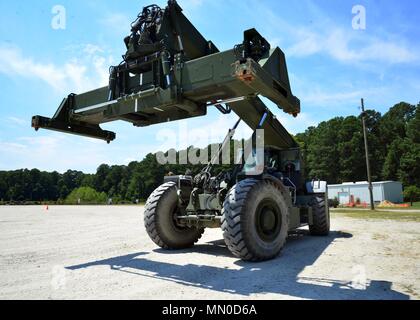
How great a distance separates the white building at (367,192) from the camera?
4022cm

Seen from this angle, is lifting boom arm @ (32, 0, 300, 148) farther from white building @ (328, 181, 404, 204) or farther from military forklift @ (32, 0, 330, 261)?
white building @ (328, 181, 404, 204)

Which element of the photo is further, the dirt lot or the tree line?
the tree line

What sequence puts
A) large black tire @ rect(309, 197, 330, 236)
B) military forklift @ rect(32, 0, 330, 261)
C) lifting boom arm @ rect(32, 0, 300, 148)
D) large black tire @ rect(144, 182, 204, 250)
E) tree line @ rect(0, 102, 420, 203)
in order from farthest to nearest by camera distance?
tree line @ rect(0, 102, 420, 203) < large black tire @ rect(309, 197, 330, 236) < large black tire @ rect(144, 182, 204, 250) < military forklift @ rect(32, 0, 330, 261) < lifting boom arm @ rect(32, 0, 300, 148)

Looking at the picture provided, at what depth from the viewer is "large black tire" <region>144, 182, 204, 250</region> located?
7988mm

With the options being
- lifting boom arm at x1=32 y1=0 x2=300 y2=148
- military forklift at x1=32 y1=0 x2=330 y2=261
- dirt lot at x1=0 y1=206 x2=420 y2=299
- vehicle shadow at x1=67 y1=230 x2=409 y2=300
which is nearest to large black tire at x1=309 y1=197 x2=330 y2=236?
dirt lot at x1=0 y1=206 x2=420 y2=299

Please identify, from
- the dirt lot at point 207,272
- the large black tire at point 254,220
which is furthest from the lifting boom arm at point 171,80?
the dirt lot at point 207,272

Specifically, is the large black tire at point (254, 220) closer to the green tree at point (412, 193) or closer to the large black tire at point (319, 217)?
the large black tire at point (319, 217)

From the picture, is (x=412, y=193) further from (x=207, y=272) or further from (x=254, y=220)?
(x=207, y=272)

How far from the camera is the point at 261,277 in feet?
17.5

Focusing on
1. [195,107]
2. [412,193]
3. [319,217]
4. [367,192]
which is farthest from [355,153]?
[195,107]

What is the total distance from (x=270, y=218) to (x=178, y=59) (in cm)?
379

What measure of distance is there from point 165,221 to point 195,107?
11.3ft

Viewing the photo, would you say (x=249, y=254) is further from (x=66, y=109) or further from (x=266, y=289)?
(x=66, y=109)

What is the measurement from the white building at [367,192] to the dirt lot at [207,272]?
112 feet
